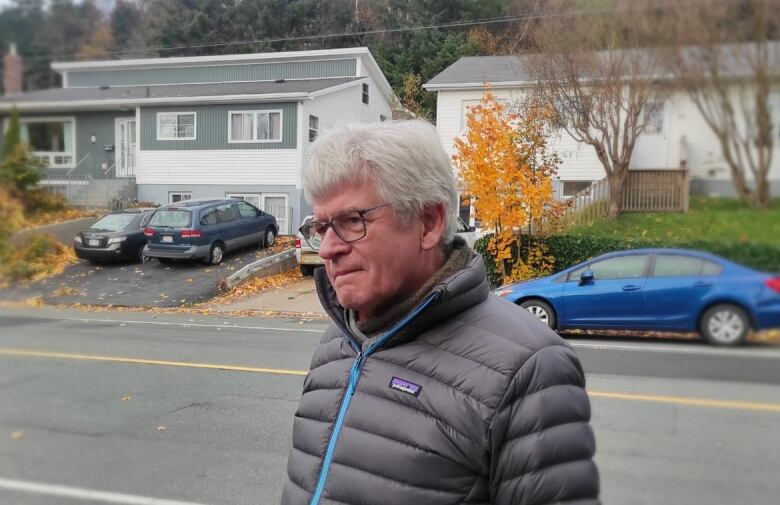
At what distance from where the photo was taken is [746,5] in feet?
2.46

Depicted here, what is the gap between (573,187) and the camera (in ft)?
4.27

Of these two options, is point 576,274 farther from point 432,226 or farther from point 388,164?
point 388,164

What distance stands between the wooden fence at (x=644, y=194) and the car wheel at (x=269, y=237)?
67.4 inches

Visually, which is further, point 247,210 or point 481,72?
point 247,210

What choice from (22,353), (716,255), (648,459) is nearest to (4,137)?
(22,353)

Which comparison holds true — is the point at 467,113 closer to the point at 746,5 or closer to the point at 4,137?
the point at 746,5

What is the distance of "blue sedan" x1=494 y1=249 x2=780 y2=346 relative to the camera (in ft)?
2.59

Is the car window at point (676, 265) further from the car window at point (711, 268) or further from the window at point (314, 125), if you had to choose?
the window at point (314, 125)

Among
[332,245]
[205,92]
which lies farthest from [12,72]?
[332,245]

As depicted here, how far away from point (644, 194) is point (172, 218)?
2008 millimetres

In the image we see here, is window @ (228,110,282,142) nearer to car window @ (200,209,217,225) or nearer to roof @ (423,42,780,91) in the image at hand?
car window @ (200,209,217,225)

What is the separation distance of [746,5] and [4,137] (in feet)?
5.36

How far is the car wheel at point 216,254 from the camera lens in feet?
11.6

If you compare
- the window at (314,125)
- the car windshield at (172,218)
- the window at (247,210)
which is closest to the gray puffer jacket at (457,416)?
the window at (314,125)
